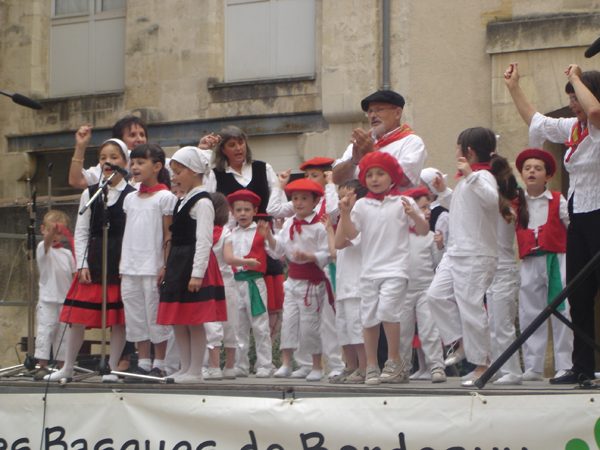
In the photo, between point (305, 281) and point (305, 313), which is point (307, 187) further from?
point (305, 313)

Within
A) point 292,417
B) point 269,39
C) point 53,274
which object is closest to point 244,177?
point 53,274

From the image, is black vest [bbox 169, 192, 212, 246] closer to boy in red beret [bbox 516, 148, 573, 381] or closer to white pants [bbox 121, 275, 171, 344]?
white pants [bbox 121, 275, 171, 344]

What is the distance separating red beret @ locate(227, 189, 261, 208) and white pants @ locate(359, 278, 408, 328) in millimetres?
1575

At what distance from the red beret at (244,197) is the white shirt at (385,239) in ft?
4.54

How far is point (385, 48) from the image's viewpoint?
9.52 meters

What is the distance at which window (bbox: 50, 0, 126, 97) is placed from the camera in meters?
11.6

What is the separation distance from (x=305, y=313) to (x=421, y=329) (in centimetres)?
87

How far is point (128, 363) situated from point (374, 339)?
1.82m

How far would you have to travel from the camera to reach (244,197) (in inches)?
229

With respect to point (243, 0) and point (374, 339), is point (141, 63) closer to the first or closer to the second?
point (243, 0)

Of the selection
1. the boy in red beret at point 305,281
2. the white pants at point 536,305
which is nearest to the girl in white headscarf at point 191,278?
the boy in red beret at point 305,281

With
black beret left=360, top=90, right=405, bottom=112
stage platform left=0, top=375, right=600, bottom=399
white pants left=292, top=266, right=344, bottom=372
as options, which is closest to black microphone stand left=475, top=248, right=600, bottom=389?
stage platform left=0, top=375, right=600, bottom=399

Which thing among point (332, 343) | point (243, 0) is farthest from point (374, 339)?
point (243, 0)

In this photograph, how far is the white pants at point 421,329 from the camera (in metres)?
4.86
